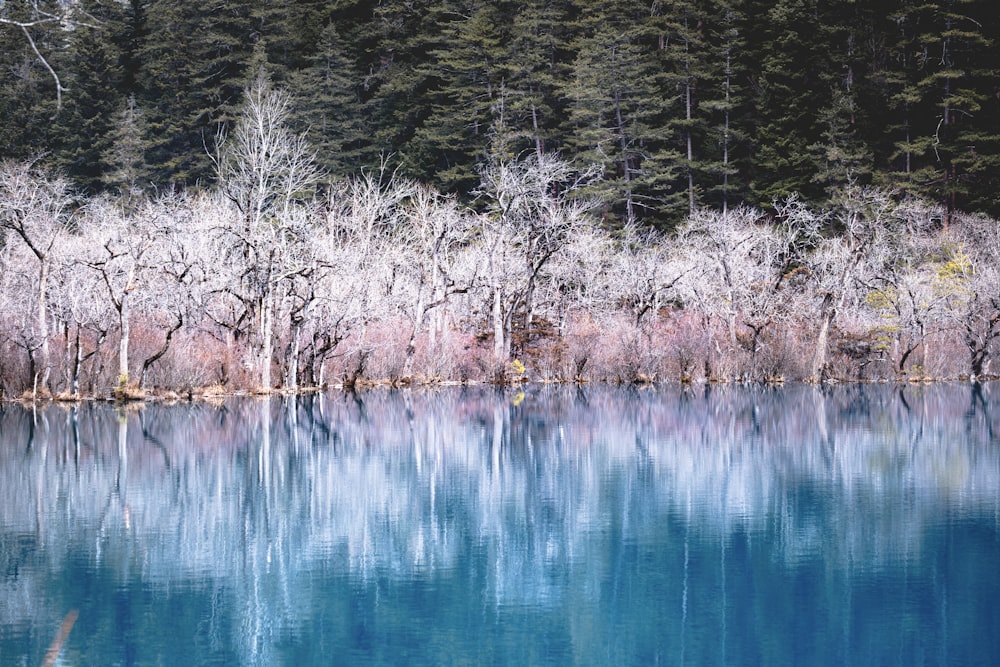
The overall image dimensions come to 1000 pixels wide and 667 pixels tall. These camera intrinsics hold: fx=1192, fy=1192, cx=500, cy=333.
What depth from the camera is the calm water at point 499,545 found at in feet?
32.8

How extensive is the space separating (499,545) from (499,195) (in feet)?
101

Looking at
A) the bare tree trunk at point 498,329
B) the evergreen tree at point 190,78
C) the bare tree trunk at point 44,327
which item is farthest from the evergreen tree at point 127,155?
the bare tree trunk at point 44,327

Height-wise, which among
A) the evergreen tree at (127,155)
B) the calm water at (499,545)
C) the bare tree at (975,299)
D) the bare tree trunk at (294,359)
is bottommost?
the calm water at (499,545)

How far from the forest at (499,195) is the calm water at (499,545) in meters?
11.8

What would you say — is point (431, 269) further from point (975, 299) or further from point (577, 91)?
point (975, 299)

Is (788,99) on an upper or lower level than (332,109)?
lower

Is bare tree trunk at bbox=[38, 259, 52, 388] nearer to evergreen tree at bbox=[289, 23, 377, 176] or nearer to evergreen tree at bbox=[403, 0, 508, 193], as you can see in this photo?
evergreen tree at bbox=[289, 23, 377, 176]

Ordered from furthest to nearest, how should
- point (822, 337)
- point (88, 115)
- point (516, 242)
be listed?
point (88, 115) < point (516, 242) < point (822, 337)

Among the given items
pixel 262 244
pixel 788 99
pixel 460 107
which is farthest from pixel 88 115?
pixel 788 99

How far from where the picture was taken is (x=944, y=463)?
834 inches

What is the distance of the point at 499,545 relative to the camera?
13945 mm

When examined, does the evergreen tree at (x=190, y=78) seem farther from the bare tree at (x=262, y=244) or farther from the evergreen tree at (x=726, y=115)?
the bare tree at (x=262, y=244)

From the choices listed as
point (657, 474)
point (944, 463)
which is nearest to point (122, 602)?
point (657, 474)

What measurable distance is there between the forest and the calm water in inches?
466
